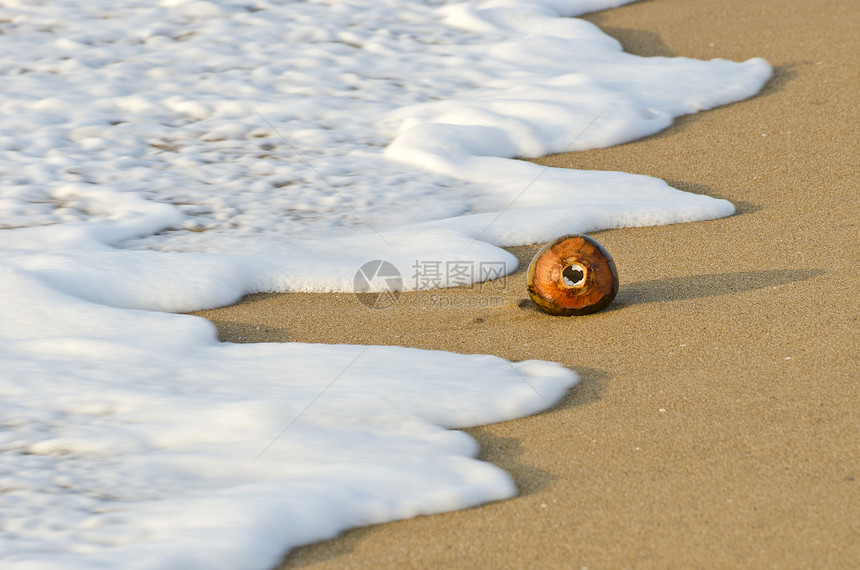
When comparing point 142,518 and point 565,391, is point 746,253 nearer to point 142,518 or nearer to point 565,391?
point 565,391

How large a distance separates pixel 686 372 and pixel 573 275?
51 centimetres

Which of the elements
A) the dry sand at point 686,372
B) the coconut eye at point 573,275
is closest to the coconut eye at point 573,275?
the coconut eye at point 573,275

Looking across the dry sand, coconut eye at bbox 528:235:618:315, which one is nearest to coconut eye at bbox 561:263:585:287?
coconut eye at bbox 528:235:618:315

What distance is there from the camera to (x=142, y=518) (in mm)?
1998

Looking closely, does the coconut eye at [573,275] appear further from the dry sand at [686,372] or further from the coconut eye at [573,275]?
the dry sand at [686,372]

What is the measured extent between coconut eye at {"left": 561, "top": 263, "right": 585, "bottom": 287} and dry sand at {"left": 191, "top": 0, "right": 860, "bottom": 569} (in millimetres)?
152

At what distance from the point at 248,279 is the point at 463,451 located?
1457 millimetres

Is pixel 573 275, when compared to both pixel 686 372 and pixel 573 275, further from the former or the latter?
pixel 686 372

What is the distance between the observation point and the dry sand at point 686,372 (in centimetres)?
189

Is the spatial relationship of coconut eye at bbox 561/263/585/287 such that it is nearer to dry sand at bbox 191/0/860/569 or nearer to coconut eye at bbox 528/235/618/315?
coconut eye at bbox 528/235/618/315

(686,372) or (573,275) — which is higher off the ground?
(573,275)

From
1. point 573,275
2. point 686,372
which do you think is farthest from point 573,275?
point 686,372

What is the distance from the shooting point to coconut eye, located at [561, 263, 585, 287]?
284 cm

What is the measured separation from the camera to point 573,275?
285 cm
